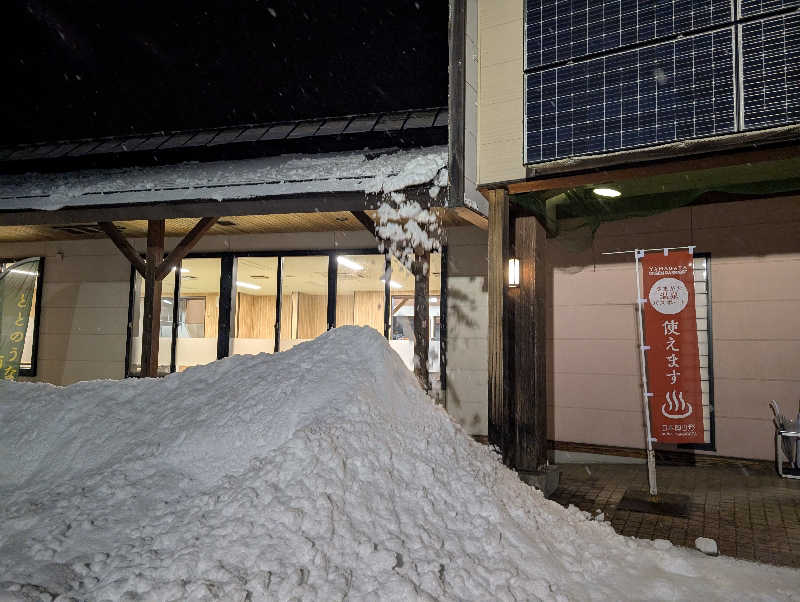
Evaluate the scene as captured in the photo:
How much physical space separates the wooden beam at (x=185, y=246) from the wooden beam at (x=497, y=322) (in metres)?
4.35

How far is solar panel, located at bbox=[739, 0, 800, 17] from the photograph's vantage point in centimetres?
400

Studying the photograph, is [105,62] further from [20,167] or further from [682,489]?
[682,489]

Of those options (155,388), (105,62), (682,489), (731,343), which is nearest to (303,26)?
(105,62)

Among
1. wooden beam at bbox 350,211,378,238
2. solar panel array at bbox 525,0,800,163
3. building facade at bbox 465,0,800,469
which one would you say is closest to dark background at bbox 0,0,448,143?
wooden beam at bbox 350,211,378,238

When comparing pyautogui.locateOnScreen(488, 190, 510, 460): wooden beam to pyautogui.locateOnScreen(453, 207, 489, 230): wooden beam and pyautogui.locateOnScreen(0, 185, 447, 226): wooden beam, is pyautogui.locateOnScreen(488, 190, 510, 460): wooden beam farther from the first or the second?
pyautogui.locateOnScreen(0, 185, 447, 226): wooden beam

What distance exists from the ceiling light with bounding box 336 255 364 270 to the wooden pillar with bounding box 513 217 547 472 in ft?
14.3

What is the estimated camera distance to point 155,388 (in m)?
4.43

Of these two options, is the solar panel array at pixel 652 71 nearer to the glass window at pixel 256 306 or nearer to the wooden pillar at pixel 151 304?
the wooden pillar at pixel 151 304

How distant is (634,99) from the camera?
15.0 feet

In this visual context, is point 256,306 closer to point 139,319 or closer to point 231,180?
point 139,319

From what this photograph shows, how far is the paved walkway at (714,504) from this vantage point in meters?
3.98

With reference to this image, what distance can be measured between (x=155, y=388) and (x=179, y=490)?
165cm

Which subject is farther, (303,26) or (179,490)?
(303,26)

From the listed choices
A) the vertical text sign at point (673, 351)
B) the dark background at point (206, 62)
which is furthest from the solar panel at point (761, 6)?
the dark background at point (206, 62)
